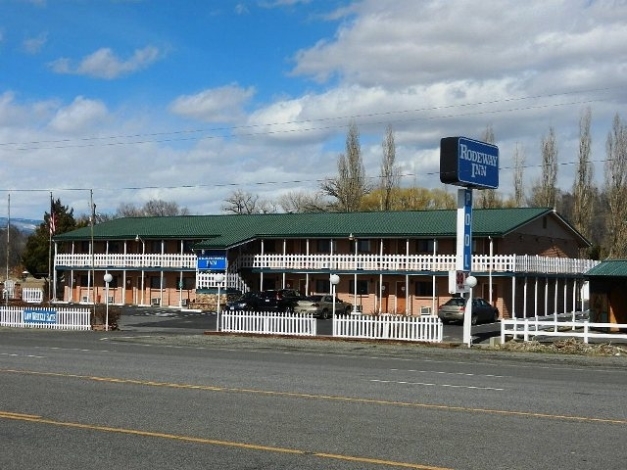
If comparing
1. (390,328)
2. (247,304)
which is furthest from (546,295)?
(390,328)

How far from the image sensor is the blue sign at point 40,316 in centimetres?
4156

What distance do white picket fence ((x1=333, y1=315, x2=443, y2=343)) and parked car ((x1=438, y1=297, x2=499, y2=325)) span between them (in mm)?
11757

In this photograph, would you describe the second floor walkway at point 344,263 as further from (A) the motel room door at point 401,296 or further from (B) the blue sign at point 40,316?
(B) the blue sign at point 40,316

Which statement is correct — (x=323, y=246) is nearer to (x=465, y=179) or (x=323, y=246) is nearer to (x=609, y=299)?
(x=609, y=299)

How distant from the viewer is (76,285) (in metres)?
67.5

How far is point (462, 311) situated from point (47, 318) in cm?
2023

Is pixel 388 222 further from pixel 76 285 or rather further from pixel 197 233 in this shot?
pixel 76 285

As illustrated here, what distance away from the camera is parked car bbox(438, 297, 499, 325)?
45219 millimetres

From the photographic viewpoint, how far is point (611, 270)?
38438 mm

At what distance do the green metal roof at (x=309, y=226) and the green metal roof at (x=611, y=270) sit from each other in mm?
11705

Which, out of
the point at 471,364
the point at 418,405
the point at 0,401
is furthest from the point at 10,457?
the point at 471,364

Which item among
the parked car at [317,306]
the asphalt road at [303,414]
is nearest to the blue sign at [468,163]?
the asphalt road at [303,414]

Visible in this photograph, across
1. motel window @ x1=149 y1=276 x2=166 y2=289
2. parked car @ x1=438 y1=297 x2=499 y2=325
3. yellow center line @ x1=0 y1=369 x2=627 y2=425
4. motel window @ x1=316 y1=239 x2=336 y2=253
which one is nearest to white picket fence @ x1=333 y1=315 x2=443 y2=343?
parked car @ x1=438 y1=297 x2=499 y2=325

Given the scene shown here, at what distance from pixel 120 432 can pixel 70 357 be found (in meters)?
13.1
